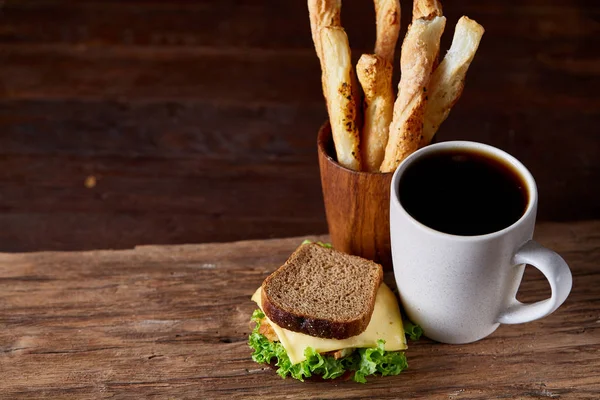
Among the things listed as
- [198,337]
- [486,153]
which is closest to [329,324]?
[198,337]

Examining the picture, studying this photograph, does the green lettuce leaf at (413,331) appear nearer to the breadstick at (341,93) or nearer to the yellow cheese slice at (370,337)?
the yellow cheese slice at (370,337)

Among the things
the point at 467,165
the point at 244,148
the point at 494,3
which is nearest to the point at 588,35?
the point at 494,3

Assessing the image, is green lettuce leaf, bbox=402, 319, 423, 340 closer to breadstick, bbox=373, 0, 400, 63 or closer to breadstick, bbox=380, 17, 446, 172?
breadstick, bbox=380, 17, 446, 172

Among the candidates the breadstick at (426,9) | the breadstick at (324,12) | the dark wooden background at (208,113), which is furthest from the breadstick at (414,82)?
the dark wooden background at (208,113)

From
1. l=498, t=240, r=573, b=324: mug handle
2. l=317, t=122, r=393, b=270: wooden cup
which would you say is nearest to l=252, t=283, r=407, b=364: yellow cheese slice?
l=317, t=122, r=393, b=270: wooden cup

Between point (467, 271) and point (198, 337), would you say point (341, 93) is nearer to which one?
point (467, 271)
